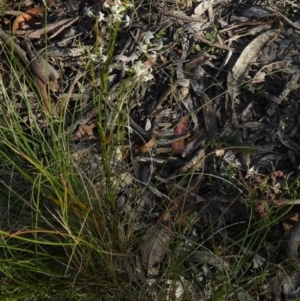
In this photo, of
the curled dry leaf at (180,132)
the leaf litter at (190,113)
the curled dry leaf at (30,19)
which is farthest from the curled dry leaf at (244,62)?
the curled dry leaf at (30,19)

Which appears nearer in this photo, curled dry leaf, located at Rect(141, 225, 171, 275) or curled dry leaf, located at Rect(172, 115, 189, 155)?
curled dry leaf, located at Rect(141, 225, 171, 275)

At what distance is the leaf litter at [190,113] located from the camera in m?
2.22

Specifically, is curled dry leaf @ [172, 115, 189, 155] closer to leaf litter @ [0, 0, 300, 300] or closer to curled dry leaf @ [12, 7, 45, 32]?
leaf litter @ [0, 0, 300, 300]

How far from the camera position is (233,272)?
2.05m

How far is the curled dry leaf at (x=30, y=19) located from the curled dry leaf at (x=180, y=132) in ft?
2.79

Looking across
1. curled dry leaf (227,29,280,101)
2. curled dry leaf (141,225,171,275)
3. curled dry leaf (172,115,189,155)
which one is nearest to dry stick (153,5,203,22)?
curled dry leaf (227,29,280,101)

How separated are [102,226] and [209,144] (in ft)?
1.84

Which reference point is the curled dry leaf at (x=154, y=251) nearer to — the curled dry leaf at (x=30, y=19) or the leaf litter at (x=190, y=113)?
the leaf litter at (x=190, y=113)

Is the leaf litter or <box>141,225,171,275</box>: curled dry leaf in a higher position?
the leaf litter

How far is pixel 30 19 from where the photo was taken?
9.25ft

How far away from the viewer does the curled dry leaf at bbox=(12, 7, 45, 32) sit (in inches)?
109

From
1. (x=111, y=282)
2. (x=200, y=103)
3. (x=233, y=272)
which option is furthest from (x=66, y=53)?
(x=233, y=272)

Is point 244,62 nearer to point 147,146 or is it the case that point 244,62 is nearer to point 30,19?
point 147,146

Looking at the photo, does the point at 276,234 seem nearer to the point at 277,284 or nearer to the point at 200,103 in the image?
the point at 277,284
